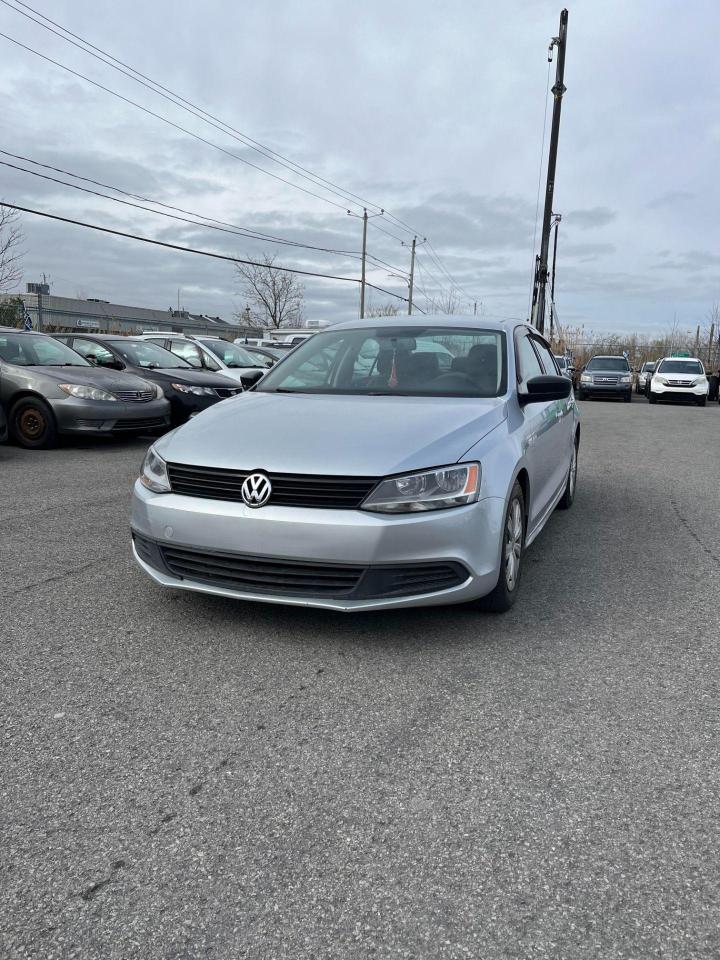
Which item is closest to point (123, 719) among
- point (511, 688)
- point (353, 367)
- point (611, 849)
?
point (511, 688)

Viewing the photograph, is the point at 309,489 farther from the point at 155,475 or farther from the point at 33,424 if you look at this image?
the point at 33,424

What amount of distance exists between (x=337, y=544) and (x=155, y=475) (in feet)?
3.73

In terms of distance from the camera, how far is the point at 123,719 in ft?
9.60

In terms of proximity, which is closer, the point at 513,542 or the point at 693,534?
the point at 513,542

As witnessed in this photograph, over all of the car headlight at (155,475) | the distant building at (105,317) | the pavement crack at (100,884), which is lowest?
the pavement crack at (100,884)

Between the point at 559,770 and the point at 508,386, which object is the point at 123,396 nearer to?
the point at 508,386

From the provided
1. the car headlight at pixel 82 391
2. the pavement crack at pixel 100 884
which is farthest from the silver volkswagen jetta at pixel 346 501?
the car headlight at pixel 82 391

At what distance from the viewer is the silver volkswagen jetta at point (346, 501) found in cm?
344

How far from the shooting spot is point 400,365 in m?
4.95

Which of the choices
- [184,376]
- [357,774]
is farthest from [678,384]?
[357,774]

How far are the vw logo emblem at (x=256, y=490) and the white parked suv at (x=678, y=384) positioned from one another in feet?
78.1

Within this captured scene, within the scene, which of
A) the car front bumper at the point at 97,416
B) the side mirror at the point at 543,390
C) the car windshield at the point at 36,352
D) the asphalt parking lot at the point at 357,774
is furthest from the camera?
the car windshield at the point at 36,352

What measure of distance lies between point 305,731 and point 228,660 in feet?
2.33

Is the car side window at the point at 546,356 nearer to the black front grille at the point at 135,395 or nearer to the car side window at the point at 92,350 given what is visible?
the black front grille at the point at 135,395
